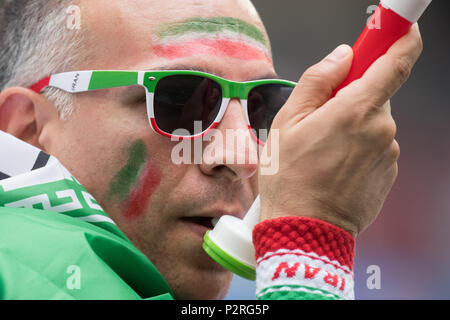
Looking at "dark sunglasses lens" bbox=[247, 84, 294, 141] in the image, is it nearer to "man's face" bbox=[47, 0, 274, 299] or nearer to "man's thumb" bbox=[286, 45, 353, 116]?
"man's face" bbox=[47, 0, 274, 299]

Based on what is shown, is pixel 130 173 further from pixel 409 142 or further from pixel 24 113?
pixel 409 142

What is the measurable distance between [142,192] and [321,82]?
0.60 meters

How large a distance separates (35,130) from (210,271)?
63 cm

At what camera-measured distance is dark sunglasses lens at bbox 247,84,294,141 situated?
59.4 inches

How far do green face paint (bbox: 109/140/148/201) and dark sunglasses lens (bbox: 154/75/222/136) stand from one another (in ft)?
0.27

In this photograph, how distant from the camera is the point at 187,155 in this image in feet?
4.58

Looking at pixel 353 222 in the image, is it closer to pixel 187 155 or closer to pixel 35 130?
pixel 187 155

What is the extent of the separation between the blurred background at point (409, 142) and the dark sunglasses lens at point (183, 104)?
2.27 metres

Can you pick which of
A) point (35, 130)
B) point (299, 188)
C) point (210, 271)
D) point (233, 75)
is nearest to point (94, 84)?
point (35, 130)

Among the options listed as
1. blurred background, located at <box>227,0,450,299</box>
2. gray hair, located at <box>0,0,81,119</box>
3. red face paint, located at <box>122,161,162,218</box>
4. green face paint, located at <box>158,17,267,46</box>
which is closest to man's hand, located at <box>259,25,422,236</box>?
red face paint, located at <box>122,161,162,218</box>

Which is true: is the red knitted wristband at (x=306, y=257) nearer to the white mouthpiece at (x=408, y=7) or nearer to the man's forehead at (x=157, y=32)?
the white mouthpiece at (x=408, y=7)

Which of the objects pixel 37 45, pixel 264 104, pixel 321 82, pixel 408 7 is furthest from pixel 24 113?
pixel 408 7

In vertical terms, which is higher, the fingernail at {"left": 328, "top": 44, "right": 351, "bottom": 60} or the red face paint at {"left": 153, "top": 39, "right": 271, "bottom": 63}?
the red face paint at {"left": 153, "top": 39, "right": 271, "bottom": 63}

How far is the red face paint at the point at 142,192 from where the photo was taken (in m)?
1.40
